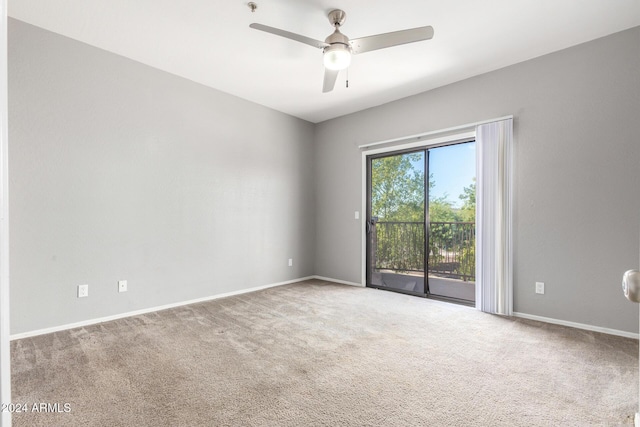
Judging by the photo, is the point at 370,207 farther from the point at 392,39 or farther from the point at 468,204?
the point at 392,39

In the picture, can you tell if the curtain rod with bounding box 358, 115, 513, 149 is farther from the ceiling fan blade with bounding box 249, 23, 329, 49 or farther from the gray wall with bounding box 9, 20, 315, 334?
the ceiling fan blade with bounding box 249, 23, 329, 49

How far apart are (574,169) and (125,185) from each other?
178 inches

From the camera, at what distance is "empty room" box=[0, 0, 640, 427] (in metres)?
1.87

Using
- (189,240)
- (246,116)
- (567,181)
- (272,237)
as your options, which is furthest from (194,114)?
(567,181)

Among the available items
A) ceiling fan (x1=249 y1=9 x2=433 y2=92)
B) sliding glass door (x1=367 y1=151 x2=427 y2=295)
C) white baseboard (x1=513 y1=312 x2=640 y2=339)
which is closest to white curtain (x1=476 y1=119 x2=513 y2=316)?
white baseboard (x1=513 y1=312 x2=640 y2=339)

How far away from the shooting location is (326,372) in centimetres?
205

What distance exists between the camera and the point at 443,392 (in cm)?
182

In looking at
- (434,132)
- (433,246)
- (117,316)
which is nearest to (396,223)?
(433,246)

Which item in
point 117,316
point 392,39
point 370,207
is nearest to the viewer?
point 392,39

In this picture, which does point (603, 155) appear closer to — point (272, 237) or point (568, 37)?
point (568, 37)

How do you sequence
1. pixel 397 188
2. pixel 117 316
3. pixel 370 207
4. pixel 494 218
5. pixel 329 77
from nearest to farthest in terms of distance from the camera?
pixel 329 77 → pixel 117 316 → pixel 494 218 → pixel 397 188 → pixel 370 207

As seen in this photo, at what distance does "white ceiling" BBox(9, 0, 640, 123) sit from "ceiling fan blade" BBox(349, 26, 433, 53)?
0.31 m

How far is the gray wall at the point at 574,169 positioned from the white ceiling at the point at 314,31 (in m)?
0.21

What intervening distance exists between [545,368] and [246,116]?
13.9ft
